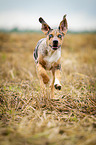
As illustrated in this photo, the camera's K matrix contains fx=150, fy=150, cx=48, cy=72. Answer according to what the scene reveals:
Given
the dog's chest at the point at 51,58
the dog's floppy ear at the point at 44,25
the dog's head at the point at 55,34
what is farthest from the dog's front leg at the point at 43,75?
the dog's floppy ear at the point at 44,25

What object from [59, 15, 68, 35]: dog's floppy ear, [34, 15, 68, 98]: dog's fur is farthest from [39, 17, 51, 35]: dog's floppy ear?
[59, 15, 68, 35]: dog's floppy ear

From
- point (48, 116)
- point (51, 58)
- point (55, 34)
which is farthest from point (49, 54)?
point (48, 116)

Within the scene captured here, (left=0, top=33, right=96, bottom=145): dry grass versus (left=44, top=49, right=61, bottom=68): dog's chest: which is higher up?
(left=44, top=49, right=61, bottom=68): dog's chest

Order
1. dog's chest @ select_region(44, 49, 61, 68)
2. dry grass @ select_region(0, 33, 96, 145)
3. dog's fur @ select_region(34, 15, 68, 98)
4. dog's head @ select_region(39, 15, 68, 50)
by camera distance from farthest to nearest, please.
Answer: dog's chest @ select_region(44, 49, 61, 68), dog's fur @ select_region(34, 15, 68, 98), dog's head @ select_region(39, 15, 68, 50), dry grass @ select_region(0, 33, 96, 145)

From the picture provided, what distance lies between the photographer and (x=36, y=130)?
2.11 metres

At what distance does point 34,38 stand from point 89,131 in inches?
611

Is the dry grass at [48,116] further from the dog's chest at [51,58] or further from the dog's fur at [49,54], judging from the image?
the dog's chest at [51,58]

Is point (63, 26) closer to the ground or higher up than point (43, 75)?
higher up

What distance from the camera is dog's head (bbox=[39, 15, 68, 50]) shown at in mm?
3300

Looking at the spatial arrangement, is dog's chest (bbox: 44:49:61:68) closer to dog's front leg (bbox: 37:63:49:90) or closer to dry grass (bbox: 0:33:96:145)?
dog's front leg (bbox: 37:63:49:90)

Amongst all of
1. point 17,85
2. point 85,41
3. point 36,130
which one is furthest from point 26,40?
point 36,130

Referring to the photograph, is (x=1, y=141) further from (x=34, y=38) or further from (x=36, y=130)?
(x=34, y=38)

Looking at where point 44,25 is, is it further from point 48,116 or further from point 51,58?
point 48,116

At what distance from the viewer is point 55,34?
3.36m
